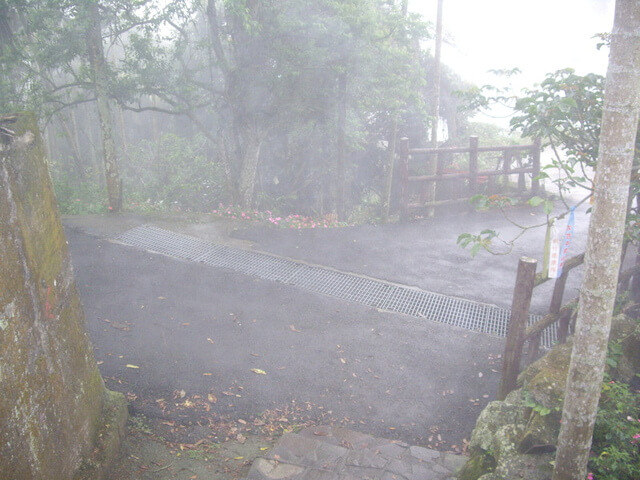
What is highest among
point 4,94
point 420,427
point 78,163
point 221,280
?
point 4,94

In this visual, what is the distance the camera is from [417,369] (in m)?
5.27

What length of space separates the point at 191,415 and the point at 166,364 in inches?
35.7

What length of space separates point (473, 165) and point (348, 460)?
8952 millimetres

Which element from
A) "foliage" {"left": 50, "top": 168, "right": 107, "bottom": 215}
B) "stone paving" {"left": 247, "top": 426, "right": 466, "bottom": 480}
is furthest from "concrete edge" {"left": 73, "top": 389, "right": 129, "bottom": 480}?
"foliage" {"left": 50, "top": 168, "right": 107, "bottom": 215}

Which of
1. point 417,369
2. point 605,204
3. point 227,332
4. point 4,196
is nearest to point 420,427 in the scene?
point 417,369

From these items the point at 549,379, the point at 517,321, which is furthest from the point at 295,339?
the point at 549,379

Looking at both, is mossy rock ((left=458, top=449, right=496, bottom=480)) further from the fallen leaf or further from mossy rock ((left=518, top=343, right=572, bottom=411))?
the fallen leaf

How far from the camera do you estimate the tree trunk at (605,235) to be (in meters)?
2.09

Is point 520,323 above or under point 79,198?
under

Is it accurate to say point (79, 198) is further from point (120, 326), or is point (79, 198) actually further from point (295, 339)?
point (295, 339)

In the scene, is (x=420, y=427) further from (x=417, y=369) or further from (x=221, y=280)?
(x=221, y=280)

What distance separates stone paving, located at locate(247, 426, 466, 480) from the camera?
343cm

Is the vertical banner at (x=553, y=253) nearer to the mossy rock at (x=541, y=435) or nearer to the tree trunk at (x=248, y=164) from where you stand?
the mossy rock at (x=541, y=435)

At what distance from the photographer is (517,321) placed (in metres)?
4.16
